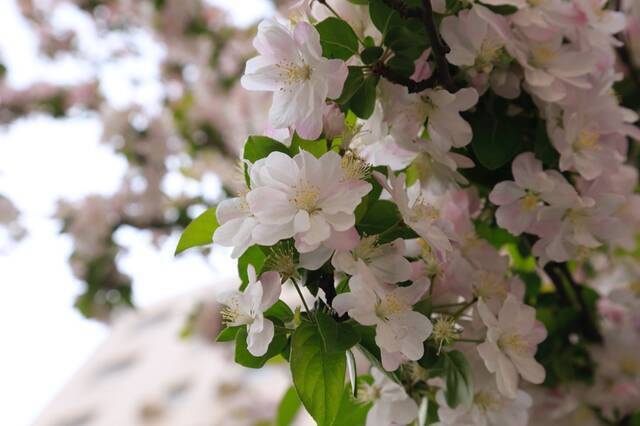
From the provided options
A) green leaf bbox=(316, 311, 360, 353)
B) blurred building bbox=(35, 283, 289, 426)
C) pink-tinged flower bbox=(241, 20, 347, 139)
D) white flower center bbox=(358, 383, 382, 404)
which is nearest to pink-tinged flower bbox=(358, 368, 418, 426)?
white flower center bbox=(358, 383, 382, 404)

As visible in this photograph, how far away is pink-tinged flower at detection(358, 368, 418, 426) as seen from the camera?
53 centimetres

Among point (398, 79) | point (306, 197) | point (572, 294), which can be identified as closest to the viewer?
point (306, 197)

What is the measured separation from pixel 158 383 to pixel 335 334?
5344 millimetres

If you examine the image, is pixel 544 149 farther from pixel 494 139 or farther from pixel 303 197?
pixel 303 197

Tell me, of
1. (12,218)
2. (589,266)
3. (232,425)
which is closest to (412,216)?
(589,266)

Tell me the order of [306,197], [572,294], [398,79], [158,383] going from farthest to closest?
[158,383]
[572,294]
[398,79]
[306,197]

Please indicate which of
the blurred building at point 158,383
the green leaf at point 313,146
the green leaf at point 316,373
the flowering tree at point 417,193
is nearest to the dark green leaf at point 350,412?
the flowering tree at point 417,193

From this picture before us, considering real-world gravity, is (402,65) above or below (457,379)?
above

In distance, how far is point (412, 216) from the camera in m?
0.47

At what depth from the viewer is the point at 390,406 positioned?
54 cm

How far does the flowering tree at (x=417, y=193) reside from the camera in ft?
1.43

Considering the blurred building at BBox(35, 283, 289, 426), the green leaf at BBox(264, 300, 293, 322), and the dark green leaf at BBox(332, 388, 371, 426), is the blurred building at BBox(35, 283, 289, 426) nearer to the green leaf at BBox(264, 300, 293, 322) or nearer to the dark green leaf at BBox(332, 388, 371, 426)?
the dark green leaf at BBox(332, 388, 371, 426)

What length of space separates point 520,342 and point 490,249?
0.10 m

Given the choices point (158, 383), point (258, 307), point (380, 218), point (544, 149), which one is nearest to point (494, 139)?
point (544, 149)
